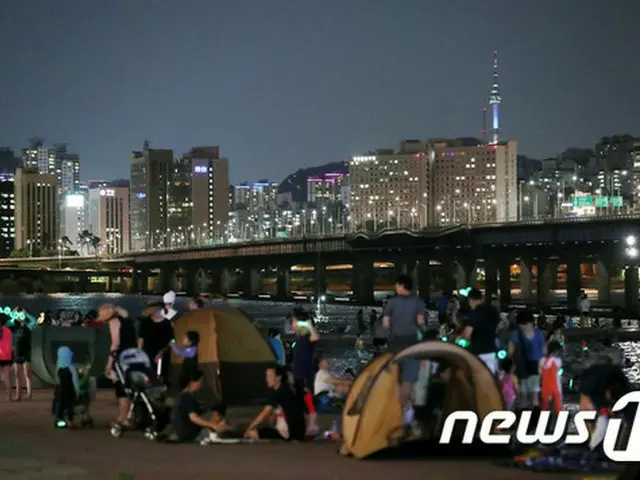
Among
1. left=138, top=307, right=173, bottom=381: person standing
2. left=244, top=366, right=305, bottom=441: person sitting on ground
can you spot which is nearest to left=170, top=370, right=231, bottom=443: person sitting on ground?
left=244, top=366, right=305, bottom=441: person sitting on ground

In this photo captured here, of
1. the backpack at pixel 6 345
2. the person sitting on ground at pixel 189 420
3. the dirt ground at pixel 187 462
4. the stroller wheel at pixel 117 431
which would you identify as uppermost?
the backpack at pixel 6 345

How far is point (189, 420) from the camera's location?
17.3 meters

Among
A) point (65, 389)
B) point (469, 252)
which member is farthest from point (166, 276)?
point (65, 389)

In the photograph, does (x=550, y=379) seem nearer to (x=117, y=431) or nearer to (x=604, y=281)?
(x=117, y=431)

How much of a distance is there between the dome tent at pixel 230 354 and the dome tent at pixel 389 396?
546 centimetres

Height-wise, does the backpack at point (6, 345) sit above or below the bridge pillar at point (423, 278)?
above

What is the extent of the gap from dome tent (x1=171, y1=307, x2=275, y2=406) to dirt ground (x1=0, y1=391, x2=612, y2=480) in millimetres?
3575

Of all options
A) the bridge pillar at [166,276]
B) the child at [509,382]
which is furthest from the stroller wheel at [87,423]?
the bridge pillar at [166,276]

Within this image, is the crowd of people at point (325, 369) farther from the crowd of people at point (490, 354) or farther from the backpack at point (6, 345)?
the backpack at point (6, 345)

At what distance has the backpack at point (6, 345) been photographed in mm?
23062

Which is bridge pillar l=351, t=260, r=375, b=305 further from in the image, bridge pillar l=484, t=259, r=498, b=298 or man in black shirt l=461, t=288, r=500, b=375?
man in black shirt l=461, t=288, r=500, b=375

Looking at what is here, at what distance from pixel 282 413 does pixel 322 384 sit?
3517 millimetres

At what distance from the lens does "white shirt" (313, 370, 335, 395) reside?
68.3 feet

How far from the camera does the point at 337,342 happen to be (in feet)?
181
